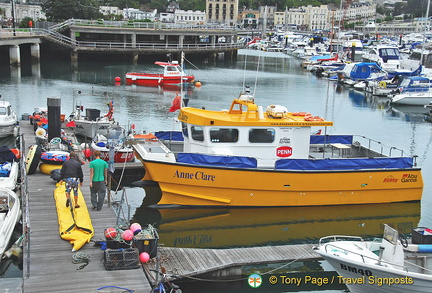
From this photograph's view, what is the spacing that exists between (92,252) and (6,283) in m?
1.83

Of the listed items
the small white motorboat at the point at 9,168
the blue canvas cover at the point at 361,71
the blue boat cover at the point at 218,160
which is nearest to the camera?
the small white motorboat at the point at 9,168

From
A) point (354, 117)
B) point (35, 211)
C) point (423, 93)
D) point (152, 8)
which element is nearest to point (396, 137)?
point (354, 117)

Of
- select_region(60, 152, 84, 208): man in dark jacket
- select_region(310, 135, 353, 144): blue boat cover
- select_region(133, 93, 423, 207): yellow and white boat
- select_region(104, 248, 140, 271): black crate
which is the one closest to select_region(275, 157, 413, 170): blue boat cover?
select_region(133, 93, 423, 207): yellow and white boat

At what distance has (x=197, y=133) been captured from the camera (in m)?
18.3

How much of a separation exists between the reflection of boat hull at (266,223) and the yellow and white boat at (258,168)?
1.09 ft

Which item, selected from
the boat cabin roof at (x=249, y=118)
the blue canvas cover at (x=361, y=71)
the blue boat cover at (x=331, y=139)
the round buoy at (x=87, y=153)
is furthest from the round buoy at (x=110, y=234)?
the blue canvas cover at (x=361, y=71)

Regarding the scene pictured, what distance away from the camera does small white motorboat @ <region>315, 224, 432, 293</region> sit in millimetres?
11203

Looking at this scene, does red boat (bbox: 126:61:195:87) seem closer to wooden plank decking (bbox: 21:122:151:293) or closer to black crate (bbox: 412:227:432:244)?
wooden plank decking (bbox: 21:122:151:293)

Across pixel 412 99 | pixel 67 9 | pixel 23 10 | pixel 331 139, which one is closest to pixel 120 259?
pixel 331 139

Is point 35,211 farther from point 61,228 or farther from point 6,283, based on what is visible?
point 6,283

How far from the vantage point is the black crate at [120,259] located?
1134 centimetres

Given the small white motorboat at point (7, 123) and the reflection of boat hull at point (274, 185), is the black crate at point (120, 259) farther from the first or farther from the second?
the small white motorboat at point (7, 123)

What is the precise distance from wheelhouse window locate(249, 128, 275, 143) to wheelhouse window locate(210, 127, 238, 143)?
1.75ft

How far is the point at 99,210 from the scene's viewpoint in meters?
14.7
